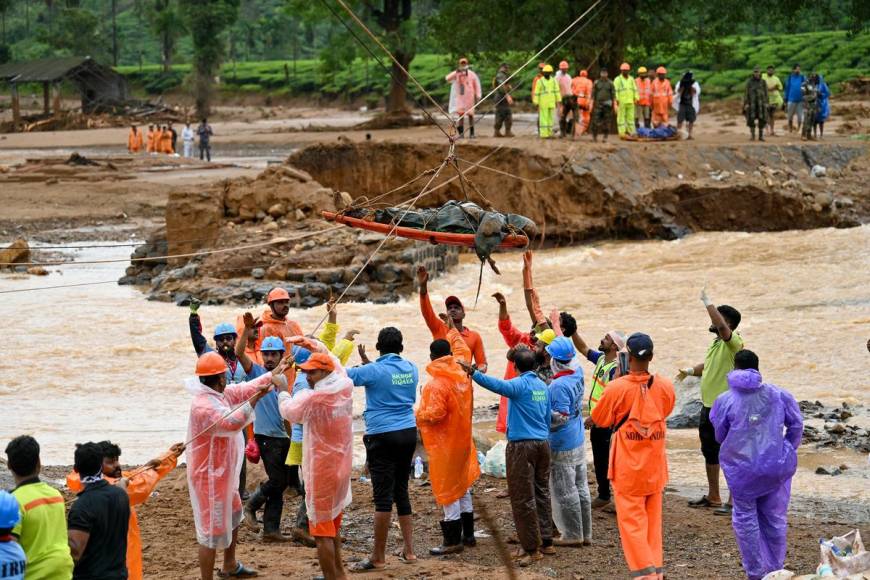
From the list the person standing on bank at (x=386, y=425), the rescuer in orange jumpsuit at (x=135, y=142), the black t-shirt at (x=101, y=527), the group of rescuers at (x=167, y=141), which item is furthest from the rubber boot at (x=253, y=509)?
the rescuer in orange jumpsuit at (x=135, y=142)

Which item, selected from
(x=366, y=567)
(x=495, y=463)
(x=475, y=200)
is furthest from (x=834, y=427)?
(x=475, y=200)

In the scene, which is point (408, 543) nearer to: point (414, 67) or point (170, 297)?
point (170, 297)

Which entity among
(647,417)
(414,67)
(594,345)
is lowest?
(594,345)

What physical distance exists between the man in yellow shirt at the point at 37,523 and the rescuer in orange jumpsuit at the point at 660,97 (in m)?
23.4

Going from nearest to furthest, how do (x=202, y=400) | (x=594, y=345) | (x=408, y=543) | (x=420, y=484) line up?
(x=202, y=400), (x=408, y=543), (x=420, y=484), (x=594, y=345)

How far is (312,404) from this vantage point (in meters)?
7.51

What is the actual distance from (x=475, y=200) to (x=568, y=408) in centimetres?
1822

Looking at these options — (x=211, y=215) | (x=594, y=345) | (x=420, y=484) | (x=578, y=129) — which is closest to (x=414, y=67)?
(x=578, y=129)

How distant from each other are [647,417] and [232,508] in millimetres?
2505

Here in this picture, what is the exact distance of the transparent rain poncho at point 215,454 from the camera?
288 inches

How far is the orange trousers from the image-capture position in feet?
24.8

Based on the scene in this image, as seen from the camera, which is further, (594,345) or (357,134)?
(357,134)

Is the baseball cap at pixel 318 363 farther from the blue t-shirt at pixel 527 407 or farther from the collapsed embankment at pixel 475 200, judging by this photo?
the collapsed embankment at pixel 475 200

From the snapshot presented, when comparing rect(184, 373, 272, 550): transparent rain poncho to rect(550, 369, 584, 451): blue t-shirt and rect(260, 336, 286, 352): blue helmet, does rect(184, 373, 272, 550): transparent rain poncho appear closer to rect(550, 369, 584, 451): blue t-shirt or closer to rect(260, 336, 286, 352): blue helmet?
rect(260, 336, 286, 352): blue helmet
